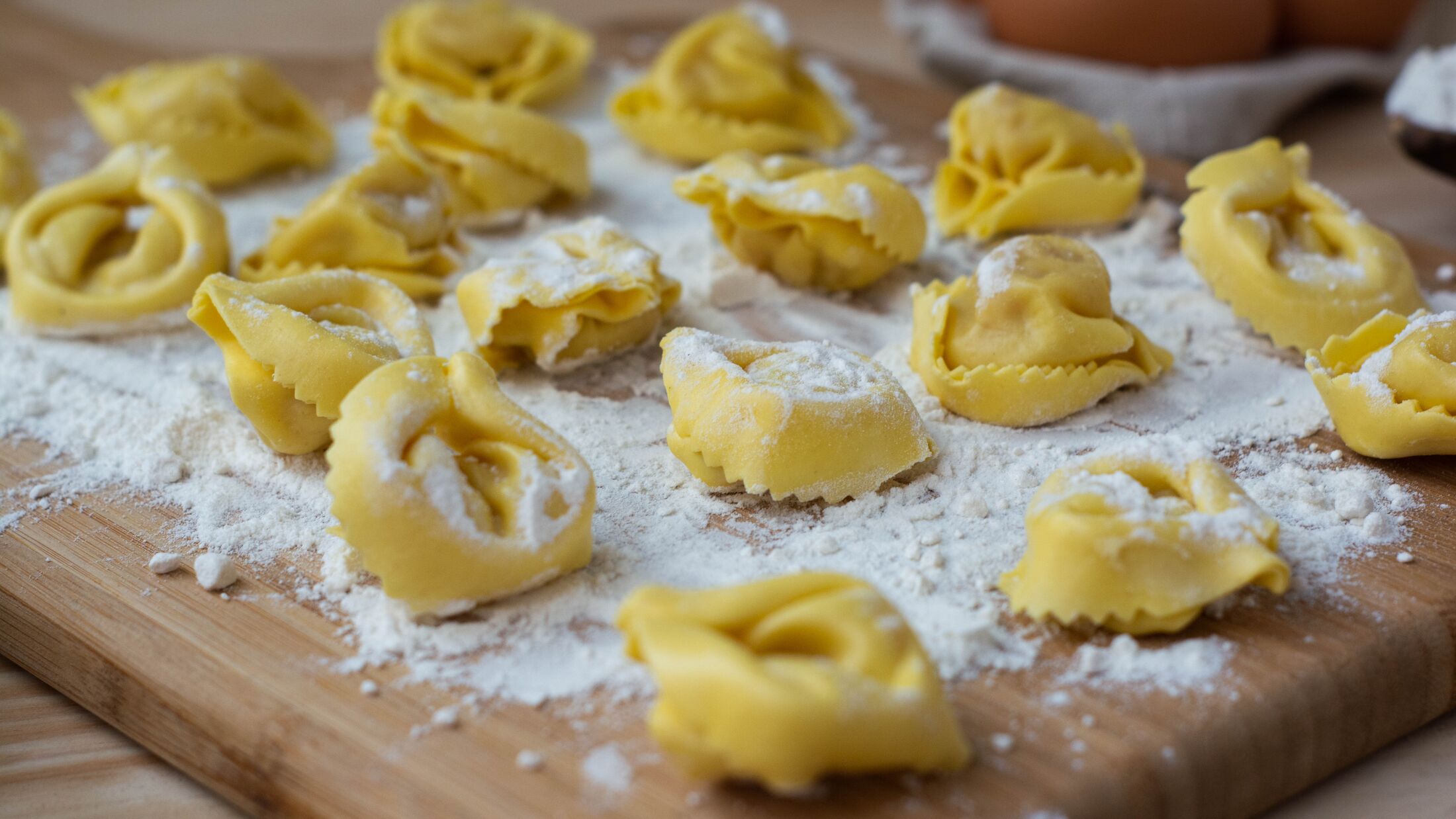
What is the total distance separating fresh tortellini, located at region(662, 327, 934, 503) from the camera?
1.60 meters

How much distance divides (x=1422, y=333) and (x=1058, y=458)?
1.58 ft

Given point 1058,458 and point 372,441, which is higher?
point 372,441

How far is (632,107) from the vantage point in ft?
8.96

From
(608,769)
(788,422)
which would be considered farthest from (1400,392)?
(608,769)

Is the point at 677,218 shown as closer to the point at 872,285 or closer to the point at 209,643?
the point at 872,285

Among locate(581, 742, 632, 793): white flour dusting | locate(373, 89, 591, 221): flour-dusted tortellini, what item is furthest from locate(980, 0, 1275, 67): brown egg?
locate(581, 742, 632, 793): white flour dusting

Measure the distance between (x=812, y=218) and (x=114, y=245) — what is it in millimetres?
1127

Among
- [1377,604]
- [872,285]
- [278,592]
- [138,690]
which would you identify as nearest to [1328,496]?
[1377,604]

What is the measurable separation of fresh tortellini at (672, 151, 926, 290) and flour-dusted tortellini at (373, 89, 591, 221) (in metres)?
0.34

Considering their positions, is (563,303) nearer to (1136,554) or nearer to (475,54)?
(1136,554)

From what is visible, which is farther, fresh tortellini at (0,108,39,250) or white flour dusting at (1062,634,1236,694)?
fresh tortellini at (0,108,39,250)

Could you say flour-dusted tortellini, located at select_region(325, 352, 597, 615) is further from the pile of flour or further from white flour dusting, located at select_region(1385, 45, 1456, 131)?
white flour dusting, located at select_region(1385, 45, 1456, 131)

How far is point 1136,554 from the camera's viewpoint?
139cm

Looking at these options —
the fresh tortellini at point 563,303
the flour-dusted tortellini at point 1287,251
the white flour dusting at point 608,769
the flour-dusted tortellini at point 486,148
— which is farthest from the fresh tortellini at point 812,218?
the white flour dusting at point 608,769
